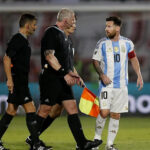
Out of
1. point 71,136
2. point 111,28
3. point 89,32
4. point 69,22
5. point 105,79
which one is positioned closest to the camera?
point 69,22

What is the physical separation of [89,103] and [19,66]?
1.04m

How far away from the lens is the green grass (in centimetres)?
748

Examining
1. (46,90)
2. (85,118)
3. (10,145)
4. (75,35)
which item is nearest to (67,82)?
(46,90)

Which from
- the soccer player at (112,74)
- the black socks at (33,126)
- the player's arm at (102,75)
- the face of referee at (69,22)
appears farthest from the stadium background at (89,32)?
the face of referee at (69,22)

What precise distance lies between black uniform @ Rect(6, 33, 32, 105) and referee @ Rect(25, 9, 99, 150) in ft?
0.68

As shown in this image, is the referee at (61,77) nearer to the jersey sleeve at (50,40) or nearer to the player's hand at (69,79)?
the jersey sleeve at (50,40)

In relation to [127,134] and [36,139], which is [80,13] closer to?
[127,134]

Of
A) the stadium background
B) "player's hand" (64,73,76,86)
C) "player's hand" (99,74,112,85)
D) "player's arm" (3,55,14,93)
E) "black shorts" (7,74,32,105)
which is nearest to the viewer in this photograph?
"player's hand" (64,73,76,86)

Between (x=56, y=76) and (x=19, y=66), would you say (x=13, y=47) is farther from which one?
(x=56, y=76)

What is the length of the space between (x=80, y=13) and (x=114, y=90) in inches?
252

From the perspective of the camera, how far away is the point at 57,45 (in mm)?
6461

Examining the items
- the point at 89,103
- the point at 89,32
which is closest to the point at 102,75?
the point at 89,103

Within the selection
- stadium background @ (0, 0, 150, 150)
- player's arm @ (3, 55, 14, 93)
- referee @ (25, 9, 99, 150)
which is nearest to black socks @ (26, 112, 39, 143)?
referee @ (25, 9, 99, 150)

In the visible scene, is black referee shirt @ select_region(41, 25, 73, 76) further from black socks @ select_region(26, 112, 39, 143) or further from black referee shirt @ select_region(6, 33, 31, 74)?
black socks @ select_region(26, 112, 39, 143)
